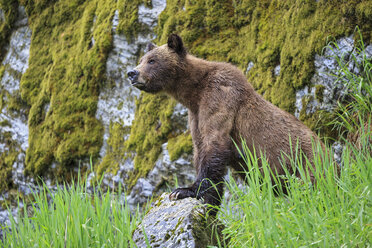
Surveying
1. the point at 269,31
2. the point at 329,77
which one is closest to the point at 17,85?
the point at 269,31

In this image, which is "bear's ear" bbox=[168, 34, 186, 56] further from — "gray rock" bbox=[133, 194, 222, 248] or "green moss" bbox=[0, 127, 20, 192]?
"green moss" bbox=[0, 127, 20, 192]

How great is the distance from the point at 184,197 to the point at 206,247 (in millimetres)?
720

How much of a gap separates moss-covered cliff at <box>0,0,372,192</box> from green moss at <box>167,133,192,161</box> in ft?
0.07

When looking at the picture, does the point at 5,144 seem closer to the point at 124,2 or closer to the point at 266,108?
the point at 124,2

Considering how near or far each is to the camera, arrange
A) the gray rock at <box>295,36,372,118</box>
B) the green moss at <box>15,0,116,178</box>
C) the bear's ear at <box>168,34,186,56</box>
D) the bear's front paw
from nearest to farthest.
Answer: the bear's front paw, the gray rock at <box>295,36,372,118</box>, the bear's ear at <box>168,34,186,56</box>, the green moss at <box>15,0,116,178</box>

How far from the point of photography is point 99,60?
329 inches

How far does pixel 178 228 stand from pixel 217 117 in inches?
57.2

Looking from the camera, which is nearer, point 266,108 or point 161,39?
point 266,108

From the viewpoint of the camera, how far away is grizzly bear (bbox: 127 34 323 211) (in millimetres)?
4469

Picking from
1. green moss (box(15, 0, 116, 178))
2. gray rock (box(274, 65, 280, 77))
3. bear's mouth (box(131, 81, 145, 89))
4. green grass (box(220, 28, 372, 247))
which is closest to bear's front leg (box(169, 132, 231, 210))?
green grass (box(220, 28, 372, 247))

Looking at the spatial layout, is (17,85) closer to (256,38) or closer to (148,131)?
(148,131)

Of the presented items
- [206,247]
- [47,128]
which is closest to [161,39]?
[47,128]

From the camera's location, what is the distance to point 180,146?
6.79 meters

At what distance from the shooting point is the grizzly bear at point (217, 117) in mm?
4469
